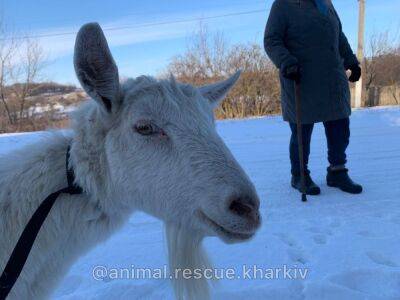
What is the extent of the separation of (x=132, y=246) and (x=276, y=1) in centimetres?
309

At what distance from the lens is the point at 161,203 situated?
1886mm

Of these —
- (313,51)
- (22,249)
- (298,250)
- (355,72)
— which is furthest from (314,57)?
(22,249)

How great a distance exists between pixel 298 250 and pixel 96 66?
238cm

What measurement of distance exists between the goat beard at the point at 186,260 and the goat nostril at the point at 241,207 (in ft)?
1.13

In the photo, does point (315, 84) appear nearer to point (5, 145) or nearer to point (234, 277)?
point (234, 277)

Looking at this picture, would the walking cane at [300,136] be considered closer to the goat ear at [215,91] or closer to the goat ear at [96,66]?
the goat ear at [215,91]

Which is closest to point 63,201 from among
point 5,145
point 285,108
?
point 285,108

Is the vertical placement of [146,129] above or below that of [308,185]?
above

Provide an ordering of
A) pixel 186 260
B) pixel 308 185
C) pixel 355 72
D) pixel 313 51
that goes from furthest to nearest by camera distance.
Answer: pixel 355 72 < pixel 308 185 < pixel 313 51 < pixel 186 260

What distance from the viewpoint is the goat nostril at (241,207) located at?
1677mm

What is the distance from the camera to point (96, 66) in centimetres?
180

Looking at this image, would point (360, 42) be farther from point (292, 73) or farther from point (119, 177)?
point (119, 177)

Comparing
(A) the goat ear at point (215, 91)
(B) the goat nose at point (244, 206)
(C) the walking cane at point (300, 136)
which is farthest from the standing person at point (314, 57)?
(B) the goat nose at point (244, 206)

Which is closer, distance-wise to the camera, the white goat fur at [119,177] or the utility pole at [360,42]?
the white goat fur at [119,177]
